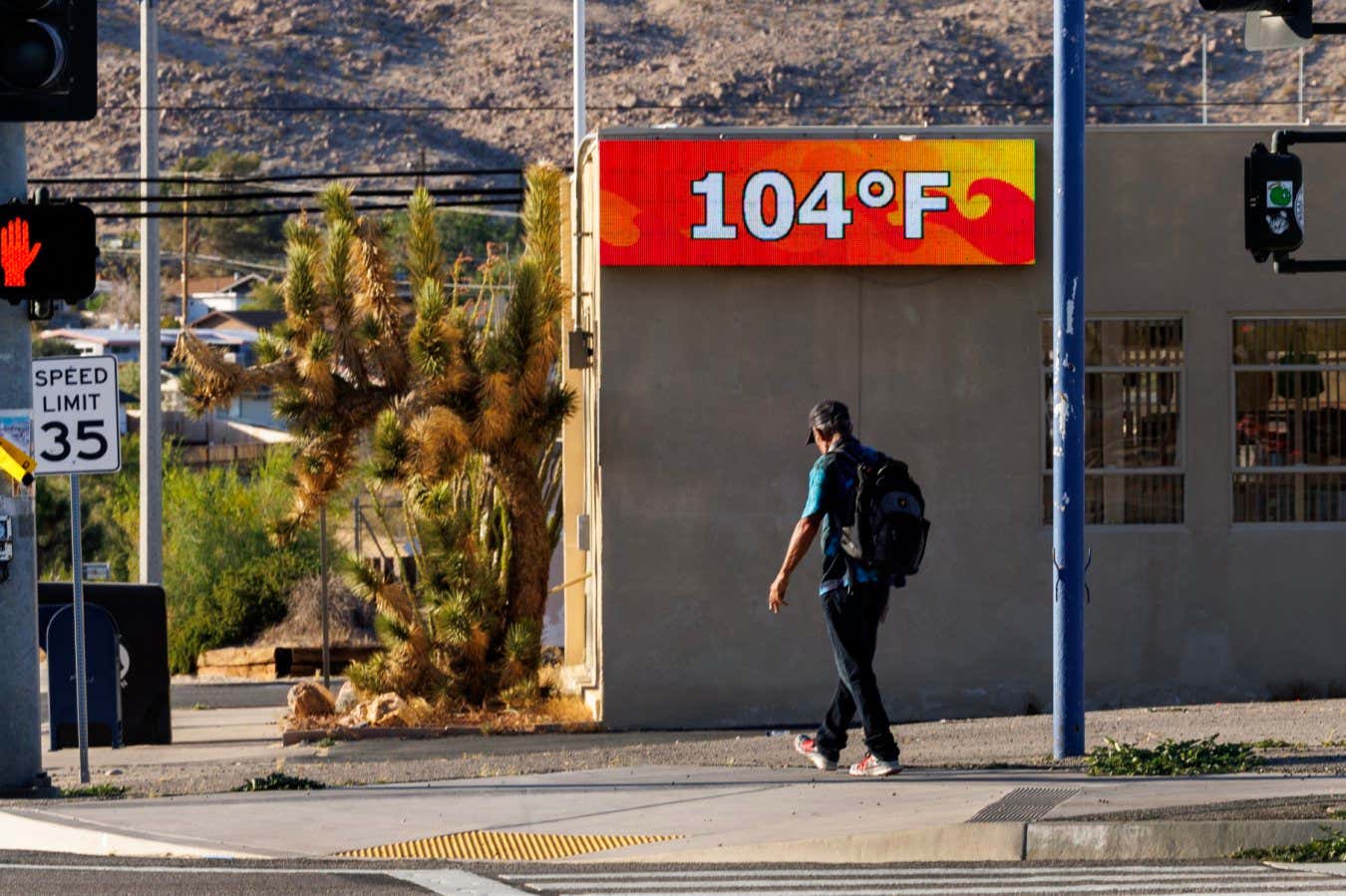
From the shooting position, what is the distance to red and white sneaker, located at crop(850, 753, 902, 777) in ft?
33.5

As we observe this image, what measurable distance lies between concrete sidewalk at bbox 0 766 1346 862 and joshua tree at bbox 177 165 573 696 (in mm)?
5875

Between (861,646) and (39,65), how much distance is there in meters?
5.53

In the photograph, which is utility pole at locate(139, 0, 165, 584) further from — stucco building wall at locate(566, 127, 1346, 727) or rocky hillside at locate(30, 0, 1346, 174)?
rocky hillside at locate(30, 0, 1346, 174)

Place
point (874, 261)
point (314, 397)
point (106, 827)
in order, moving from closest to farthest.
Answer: point (106, 827) → point (874, 261) → point (314, 397)

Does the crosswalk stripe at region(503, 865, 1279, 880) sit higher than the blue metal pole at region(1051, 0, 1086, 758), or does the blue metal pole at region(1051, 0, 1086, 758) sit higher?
the blue metal pole at region(1051, 0, 1086, 758)

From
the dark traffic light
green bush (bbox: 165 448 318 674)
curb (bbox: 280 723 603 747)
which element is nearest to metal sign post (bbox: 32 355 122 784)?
the dark traffic light

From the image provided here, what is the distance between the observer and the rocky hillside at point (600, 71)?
64188 millimetres

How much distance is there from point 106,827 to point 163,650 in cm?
664

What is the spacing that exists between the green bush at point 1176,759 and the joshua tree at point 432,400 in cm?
749

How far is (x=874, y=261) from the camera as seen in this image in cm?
1548

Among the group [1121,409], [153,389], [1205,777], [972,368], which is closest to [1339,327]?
[1121,409]

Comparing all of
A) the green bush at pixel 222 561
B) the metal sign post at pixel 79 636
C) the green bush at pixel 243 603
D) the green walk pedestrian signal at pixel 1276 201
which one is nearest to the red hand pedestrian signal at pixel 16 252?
the metal sign post at pixel 79 636

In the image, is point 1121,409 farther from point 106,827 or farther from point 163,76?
point 163,76

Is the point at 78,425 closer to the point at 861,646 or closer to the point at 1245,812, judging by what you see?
the point at 861,646
